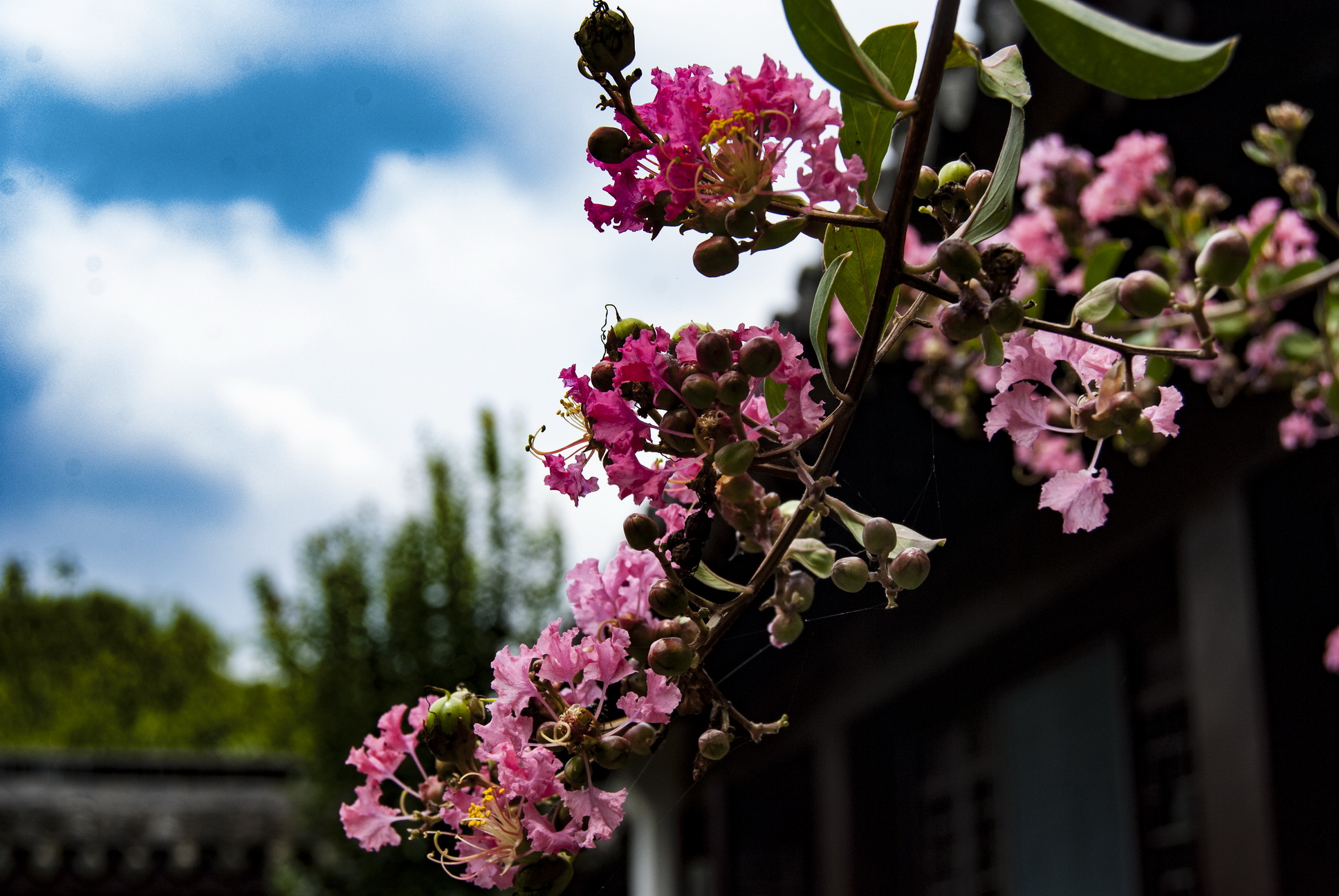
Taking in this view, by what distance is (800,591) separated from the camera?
0.54 meters

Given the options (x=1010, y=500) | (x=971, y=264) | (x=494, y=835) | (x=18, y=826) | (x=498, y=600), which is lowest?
(x=494, y=835)

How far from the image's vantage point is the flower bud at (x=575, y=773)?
1.75ft

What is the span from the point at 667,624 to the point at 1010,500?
9.95ft

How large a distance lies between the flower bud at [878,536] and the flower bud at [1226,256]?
0.86 ft

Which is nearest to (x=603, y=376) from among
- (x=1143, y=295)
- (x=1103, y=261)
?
(x=1143, y=295)

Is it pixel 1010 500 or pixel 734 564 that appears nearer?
pixel 734 564

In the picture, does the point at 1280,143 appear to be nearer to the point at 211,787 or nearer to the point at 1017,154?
the point at 1017,154

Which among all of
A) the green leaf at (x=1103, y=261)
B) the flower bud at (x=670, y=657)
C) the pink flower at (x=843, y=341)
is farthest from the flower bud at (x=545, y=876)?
the pink flower at (x=843, y=341)

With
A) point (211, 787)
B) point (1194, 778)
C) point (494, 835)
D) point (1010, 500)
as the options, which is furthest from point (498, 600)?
point (494, 835)

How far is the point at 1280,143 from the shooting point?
1.47m

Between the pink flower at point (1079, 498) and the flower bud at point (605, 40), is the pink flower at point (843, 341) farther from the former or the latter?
the flower bud at point (605, 40)

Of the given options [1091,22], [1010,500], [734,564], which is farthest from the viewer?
[1010,500]

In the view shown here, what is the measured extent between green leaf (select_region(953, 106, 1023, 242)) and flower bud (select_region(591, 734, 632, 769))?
0.93 feet

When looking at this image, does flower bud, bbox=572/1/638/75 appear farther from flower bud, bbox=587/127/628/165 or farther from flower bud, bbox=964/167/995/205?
flower bud, bbox=964/167/995/205
